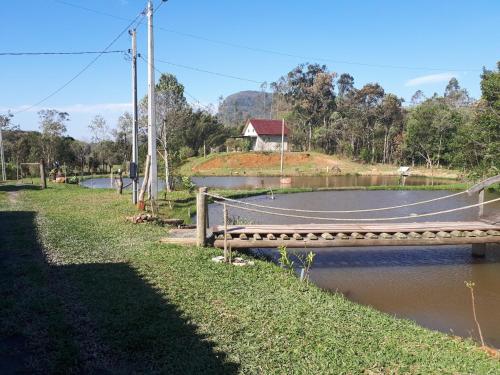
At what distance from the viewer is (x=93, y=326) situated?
210 inches

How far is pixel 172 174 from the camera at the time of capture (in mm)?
21656

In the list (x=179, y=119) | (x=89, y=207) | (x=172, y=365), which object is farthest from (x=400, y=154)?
Answer: (x=172, y=365)

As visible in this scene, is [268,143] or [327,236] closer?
[327,236]

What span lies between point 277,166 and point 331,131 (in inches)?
385

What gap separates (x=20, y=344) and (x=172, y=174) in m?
17.0

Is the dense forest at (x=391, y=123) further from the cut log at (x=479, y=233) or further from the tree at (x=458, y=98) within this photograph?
the cut log at (x=479, y=233)

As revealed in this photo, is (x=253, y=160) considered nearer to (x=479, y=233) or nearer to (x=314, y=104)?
(x=314, y=104)

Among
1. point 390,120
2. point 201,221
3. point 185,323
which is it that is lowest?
point 185,323

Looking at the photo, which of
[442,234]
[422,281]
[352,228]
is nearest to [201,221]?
[352,228]

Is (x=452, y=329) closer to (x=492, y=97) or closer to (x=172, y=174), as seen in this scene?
(x=172, y=174)

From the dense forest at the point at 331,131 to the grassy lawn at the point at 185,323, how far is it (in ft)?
48.5

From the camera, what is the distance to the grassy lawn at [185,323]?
4629 millimetres

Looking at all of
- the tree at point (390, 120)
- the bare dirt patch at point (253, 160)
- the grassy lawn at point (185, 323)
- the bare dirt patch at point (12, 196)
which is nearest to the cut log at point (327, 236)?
the grassy lawn at point (185, 323)

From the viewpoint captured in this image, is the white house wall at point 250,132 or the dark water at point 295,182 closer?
the dark water at point 295,182
